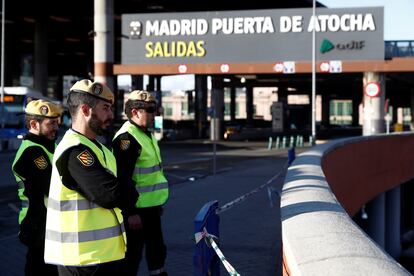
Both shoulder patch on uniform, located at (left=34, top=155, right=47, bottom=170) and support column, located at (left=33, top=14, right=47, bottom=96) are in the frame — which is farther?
support column, located at (left=33, top=14, right=47, bottom=96)

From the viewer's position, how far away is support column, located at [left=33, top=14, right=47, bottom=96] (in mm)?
58375

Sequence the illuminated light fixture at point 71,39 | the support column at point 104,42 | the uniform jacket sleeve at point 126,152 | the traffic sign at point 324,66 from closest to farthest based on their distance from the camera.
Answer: the uniform jacket sleeve at point 126,152 < the traffic sign at point 324,66 < the support column at point 104,42 < the illuminated light fixture at point 71,39

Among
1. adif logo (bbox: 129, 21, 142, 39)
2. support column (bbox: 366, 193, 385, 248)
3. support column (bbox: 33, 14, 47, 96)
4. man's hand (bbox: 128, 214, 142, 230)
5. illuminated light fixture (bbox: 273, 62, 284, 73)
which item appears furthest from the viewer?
support column (bbox: 33, 14, 47, 96)

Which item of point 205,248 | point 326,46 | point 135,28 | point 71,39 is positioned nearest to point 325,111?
point 71,39

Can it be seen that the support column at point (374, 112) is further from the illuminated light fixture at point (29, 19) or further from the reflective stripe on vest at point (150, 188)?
the illuminated light fixture at point (29, 19)

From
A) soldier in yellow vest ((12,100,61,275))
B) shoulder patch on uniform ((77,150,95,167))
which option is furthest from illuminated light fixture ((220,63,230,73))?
shoulder patch on uniform ((77,150,95,167))

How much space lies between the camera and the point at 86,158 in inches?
148

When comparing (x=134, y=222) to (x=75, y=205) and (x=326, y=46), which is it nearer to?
(x=75, y=205)

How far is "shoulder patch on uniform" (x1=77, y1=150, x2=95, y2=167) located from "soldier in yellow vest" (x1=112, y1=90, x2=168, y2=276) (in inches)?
75.3

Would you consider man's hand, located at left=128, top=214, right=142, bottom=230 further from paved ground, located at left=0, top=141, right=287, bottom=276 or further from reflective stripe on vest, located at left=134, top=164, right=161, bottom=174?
reflective stripe on vest, located at left=134, top=164, right=161, bottom=174

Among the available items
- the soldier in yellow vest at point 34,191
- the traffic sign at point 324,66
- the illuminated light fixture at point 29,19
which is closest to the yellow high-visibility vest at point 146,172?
the soldier in yellow vest at point 34,191

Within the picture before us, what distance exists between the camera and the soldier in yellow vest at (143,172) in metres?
5.74

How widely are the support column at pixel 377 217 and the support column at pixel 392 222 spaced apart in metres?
2.21

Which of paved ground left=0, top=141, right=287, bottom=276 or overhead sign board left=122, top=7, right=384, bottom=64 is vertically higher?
overhead sign board left=122, top=7, right=384, bottom=64
